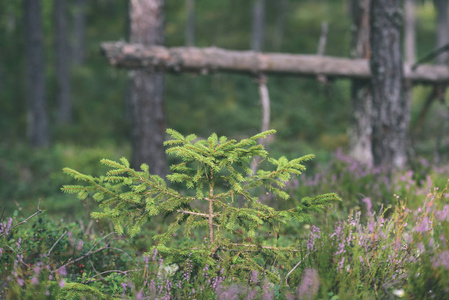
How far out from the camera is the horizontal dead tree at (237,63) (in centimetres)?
695

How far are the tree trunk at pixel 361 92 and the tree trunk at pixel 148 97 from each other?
4.23 m

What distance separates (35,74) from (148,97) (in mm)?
9311

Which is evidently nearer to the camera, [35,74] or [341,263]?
[341,263]

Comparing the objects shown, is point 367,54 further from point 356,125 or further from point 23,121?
point 23,121

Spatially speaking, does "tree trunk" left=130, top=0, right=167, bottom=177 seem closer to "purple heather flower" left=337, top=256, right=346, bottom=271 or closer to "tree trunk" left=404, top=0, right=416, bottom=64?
"purple heather flower" left=337, top=256, right=346, bottom=271

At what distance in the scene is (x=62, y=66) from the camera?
18.4 meters

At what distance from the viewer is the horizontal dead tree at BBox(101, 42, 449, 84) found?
695 cm

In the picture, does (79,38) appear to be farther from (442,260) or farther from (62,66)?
(442,260)

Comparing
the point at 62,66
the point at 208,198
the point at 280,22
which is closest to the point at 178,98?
the point at 62,66

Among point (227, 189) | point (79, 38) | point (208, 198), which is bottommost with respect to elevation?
point (227, 189)

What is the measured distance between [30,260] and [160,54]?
473 cm

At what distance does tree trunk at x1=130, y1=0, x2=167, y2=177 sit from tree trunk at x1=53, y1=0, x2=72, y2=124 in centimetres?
1268

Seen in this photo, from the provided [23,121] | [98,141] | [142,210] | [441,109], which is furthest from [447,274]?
[23,121]

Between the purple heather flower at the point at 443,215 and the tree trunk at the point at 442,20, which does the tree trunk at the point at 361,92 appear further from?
the tree trunk at the point at 442,20
